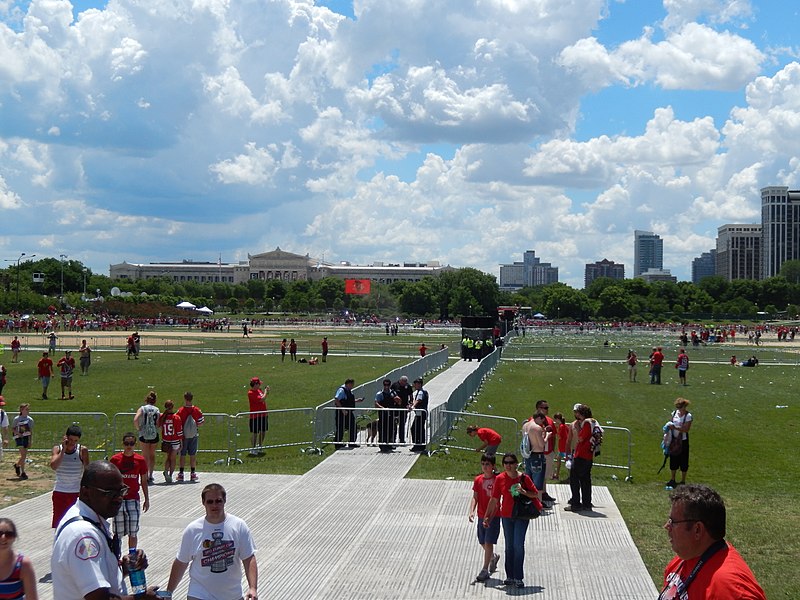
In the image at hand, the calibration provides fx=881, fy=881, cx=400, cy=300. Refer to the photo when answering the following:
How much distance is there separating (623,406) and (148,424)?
18.2 m

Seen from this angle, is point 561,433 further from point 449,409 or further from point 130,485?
point 130,485

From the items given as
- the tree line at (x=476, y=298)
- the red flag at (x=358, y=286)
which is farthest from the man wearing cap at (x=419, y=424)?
the red flag at (x=358, y=286)

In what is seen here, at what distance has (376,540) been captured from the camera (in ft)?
39.9

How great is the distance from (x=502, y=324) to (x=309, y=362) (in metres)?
34.0

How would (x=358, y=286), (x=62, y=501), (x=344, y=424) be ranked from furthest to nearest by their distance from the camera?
(x=358, y=286) → (x=344, y=424) → (x=62, y=501)

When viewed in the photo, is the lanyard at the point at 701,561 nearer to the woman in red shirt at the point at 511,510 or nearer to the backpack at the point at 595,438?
the woman in red shirt at the point at 511,510

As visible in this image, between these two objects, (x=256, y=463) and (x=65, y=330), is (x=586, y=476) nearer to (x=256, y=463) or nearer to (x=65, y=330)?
(x=256, y=463)

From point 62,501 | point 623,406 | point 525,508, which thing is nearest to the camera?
point 525,508

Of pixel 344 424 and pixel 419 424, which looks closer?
pixel 419 424

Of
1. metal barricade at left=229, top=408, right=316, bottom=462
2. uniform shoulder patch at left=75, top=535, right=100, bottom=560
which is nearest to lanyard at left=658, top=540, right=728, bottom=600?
uniform shoulder patch at left=75, top=535, right=100, bottom=560

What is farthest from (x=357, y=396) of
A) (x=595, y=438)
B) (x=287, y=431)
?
(x=595, y=438)

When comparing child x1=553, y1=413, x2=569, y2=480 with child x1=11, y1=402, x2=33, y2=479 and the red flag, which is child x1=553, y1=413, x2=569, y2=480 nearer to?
child x1=11, y1=402, x2=33, y2=479

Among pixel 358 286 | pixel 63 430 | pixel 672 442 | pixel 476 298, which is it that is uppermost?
pixel 358 286

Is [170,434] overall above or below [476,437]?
above
